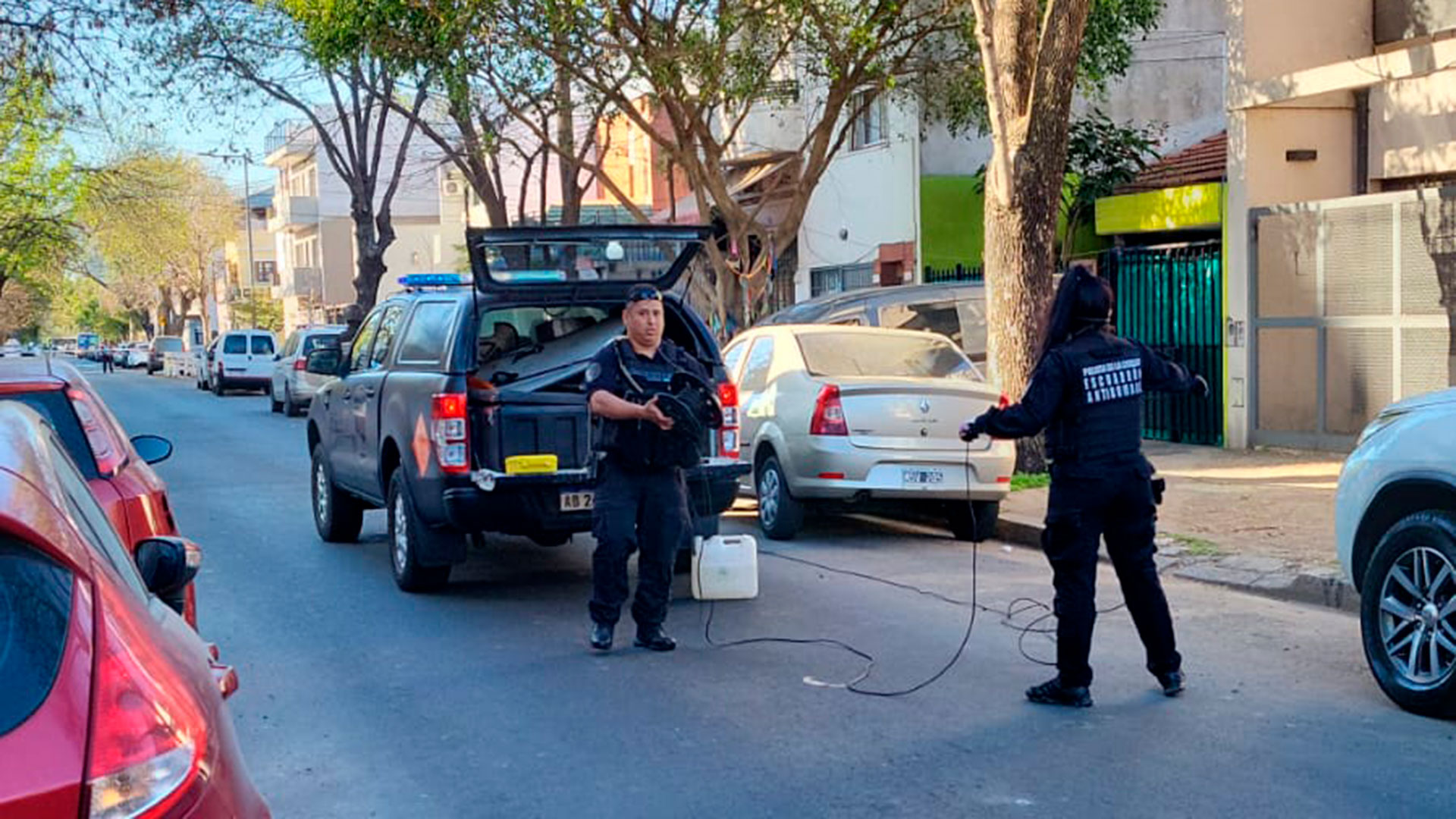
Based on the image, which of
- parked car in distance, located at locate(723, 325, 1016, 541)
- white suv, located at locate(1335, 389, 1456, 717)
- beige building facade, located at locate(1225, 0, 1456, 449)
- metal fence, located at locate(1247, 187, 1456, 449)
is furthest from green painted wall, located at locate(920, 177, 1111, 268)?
white suv, located at locate(1335, 389, 1456, 717)

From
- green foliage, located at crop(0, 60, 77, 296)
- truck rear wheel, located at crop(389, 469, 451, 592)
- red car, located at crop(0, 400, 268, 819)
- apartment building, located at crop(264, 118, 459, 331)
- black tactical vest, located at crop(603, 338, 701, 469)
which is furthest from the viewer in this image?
apartment building, located at crop(264, 118, 459, 331)

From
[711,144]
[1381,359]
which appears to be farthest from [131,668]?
[711,144]

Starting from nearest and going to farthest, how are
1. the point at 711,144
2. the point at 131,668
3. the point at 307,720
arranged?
1. the point at 131,668
2. the point at 307,720
3. the point at 711,144

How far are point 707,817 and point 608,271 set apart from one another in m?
4.94

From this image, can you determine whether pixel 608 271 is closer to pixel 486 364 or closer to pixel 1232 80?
pixel 486 364

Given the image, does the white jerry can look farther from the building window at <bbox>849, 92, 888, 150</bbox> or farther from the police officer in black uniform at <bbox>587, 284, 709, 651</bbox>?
the building window at <bbox>849, 92, 888, 150</bbox>

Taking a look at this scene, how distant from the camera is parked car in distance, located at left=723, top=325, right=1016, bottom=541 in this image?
1055 centimetres

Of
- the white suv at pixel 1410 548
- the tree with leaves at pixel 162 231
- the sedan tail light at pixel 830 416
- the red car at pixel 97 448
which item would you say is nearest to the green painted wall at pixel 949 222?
the sedan tail light at pixel 830 416

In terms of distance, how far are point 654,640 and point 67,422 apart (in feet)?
9.55

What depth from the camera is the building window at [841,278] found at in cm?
2470

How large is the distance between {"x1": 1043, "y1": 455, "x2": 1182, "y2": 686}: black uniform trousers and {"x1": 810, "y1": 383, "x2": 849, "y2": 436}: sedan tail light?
14.1 feet

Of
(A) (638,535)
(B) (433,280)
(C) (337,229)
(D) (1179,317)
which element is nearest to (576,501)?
(A) (638,535)

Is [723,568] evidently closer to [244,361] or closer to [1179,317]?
[1179,317]

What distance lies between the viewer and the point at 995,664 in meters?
7.07
